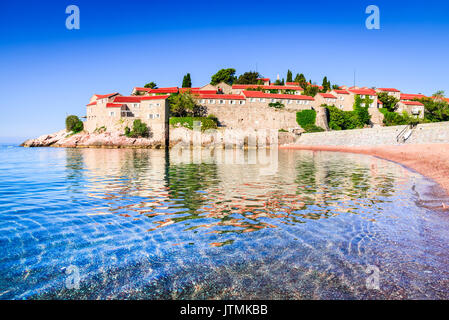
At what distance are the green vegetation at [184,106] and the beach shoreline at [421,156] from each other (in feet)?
92.6

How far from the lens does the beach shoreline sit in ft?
51.8

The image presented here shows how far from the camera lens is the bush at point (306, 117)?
A: 6944 centimetres

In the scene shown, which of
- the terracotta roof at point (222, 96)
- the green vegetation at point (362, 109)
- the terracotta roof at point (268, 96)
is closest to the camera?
the terracotta roof at point (222, 96)

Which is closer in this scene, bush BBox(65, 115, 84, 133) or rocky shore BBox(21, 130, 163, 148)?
rocky shore BBox(21, 130, 163, 148)

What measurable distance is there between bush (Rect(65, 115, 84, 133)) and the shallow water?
2880 inches

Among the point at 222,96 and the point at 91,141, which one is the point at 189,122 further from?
the point at 91,141

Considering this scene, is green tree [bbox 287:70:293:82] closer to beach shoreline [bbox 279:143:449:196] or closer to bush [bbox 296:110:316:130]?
bush [bbox 296:110:316:130]

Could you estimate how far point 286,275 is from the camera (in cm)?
409

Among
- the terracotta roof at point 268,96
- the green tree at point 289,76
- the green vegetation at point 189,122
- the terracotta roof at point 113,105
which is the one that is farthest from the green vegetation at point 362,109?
the terracotta roof at point 113,105

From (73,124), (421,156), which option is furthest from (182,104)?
(421,156)

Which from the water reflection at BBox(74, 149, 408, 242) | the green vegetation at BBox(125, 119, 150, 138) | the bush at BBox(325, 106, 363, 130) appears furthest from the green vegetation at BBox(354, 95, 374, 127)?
the water reflection at BBox(74, 149, 408, 242)

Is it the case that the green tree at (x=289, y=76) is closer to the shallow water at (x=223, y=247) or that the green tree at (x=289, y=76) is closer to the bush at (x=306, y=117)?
the bush at (x=306, y=117)

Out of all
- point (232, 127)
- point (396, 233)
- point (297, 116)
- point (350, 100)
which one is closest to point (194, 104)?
point (232, 127)
